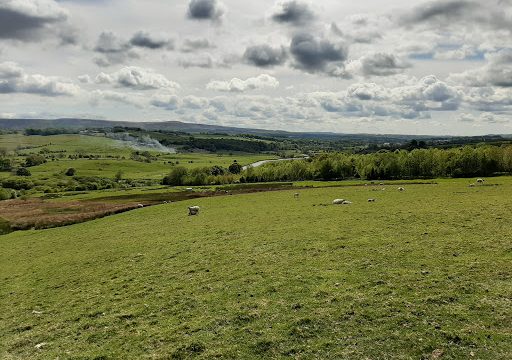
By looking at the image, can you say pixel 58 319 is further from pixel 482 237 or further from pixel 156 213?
pixel 156 213

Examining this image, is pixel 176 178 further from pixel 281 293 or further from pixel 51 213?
pixel 281 293

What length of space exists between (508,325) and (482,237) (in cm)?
1264

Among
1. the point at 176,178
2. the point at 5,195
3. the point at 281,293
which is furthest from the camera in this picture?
the point at 176,178

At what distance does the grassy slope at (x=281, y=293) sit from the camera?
13562 mm

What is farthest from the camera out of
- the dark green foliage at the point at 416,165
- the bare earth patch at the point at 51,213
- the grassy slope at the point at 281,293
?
the dark green foliage at the point at 416,165

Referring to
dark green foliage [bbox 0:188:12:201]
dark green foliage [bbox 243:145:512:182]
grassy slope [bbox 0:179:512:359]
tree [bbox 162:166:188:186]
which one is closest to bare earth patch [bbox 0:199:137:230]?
grassy slope [bbox 0:179:512:359]

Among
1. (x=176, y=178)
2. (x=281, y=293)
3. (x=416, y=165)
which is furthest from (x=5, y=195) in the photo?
(x=281, y=293)

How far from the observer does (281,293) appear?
17984mm

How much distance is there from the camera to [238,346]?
13703 millimetres

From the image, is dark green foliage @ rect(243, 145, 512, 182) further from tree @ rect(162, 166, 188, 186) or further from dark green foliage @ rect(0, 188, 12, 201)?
dark green foliage @ rect(0, 188, 12, 201)

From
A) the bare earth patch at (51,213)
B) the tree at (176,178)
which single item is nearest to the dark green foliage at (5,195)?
the tree at (176,178)

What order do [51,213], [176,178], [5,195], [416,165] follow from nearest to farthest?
[51,213]
[416,165]
[5,195]
[176,178]

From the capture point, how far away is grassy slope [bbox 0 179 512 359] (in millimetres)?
13562

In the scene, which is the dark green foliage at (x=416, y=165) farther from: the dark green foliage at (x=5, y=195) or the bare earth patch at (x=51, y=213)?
the dark green foliage at (x=5, y=195)
